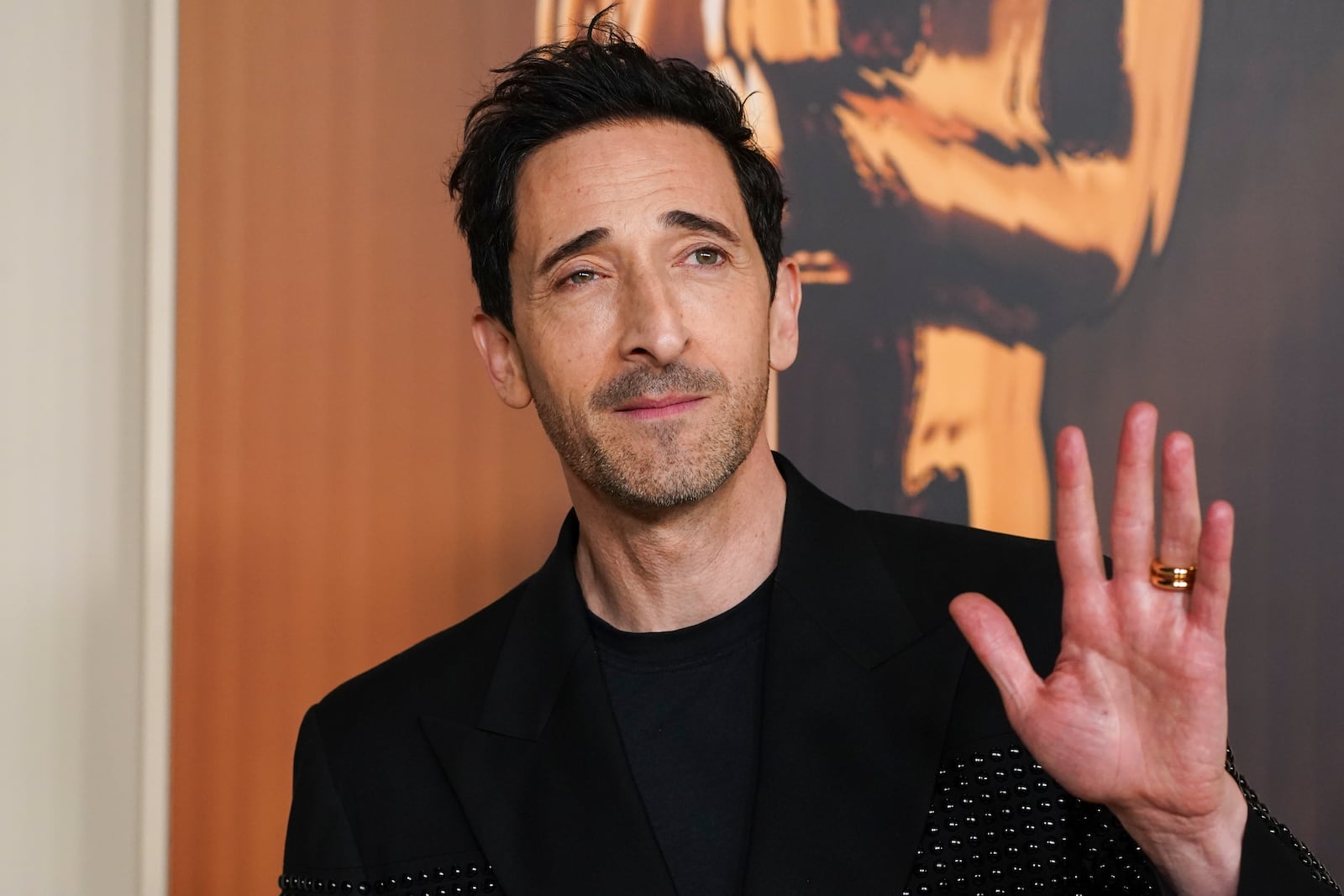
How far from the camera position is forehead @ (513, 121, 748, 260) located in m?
1.82

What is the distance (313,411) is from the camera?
8.38 feet

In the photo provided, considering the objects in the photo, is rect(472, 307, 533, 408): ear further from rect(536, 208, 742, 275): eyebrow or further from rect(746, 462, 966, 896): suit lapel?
rect(746, 462, 966, 896): suit lapel

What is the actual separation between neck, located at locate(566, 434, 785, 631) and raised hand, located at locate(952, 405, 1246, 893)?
1.85ft

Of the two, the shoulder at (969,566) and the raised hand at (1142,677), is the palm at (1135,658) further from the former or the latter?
the shoulder at (969,566)

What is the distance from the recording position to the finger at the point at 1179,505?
1170mm

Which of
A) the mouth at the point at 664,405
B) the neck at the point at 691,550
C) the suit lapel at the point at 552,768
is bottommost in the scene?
the suit lapel at the point at 552,768

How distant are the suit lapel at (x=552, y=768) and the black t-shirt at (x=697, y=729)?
4 centimetres

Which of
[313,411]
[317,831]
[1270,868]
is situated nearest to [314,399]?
[313,411]

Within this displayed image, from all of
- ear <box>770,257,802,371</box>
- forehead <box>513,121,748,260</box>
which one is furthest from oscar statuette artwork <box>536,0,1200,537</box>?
forehead <box>513,121,748,260</box>

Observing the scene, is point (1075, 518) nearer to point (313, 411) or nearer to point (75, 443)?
point (313, 411)

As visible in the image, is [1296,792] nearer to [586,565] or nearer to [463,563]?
[586,565]

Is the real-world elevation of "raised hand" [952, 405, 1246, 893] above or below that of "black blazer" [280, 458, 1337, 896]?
above

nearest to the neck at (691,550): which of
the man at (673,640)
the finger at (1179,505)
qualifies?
the man at (673,640)

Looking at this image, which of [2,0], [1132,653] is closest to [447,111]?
[2,0]
